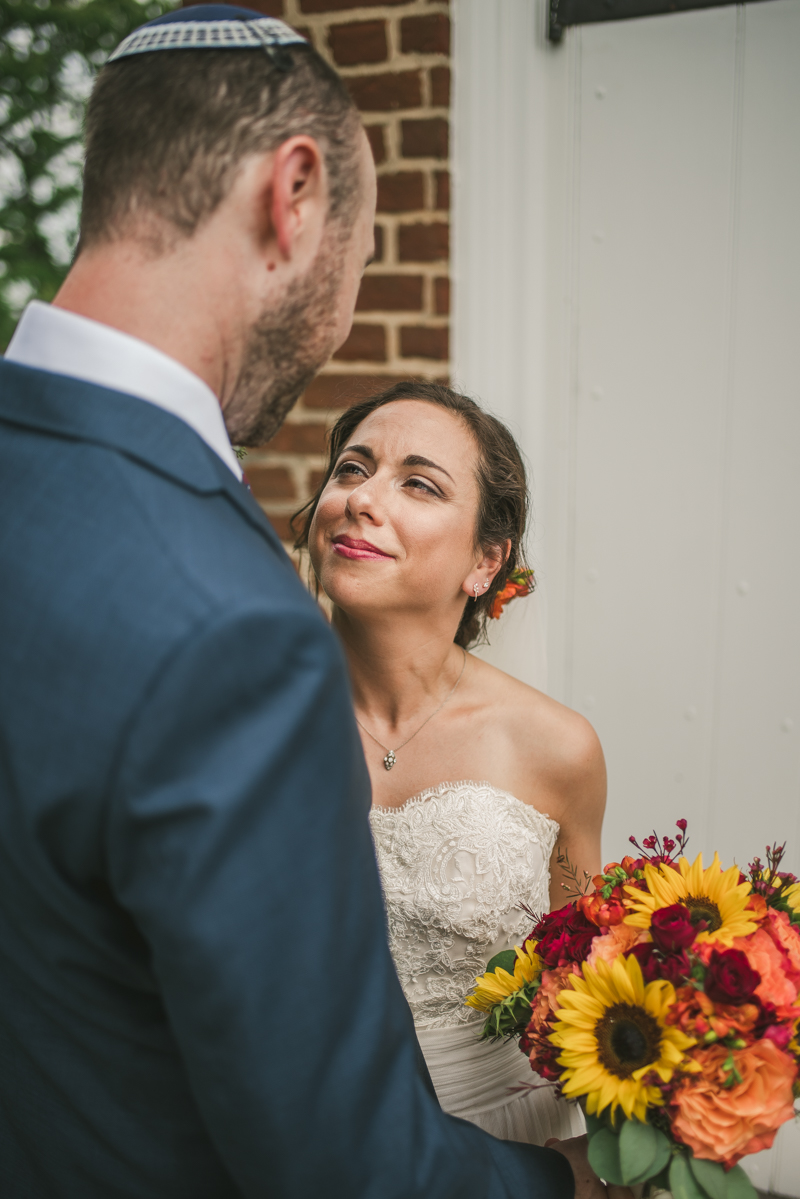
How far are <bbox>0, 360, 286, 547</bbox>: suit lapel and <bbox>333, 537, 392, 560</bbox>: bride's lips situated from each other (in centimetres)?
91

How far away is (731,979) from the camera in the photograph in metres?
0.96

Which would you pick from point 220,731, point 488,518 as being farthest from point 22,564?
point 488,518

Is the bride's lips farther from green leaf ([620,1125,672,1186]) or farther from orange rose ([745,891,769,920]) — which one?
green leaf ([620,1125,672,1186])

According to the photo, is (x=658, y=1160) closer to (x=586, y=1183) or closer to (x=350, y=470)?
(x=586, y=1183)

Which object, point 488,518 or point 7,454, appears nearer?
point 7,454

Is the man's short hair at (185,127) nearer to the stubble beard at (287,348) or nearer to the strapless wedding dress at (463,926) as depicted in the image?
the stubble beard at (287,348)

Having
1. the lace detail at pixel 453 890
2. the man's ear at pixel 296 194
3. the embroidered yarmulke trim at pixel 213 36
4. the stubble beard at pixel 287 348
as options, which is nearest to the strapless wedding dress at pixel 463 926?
the lace detail at pixel 453 890

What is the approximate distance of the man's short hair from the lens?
76 cm

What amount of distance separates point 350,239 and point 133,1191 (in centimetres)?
105

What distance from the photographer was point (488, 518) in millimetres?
1896

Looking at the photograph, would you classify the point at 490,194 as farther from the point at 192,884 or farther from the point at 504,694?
the point at 192,884

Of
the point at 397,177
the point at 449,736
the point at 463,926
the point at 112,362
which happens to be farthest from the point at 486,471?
the point at 112,362

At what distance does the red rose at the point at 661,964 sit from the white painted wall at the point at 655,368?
46.3 inches

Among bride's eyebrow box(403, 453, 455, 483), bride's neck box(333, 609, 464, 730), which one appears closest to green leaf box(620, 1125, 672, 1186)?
bride's neck box(333, 609, 464, 730)
